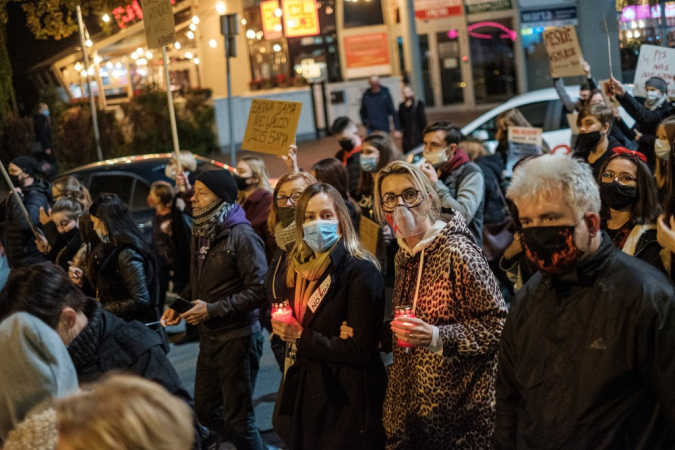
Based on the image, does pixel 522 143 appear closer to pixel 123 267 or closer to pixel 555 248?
pixel 123 267

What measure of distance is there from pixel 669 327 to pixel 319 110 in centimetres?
2306

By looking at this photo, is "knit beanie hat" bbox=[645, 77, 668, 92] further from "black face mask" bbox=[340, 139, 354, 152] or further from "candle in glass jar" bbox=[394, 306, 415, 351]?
"candle in glass jar" bbox=[394, 306, 415, 351]

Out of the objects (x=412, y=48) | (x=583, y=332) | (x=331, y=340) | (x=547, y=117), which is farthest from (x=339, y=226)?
(x=412, y=48)

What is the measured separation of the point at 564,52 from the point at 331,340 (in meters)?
6.77

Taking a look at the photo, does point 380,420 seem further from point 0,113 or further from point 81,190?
point 0,113

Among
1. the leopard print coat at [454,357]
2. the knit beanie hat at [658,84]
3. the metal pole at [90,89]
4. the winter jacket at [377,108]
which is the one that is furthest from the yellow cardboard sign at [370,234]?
the winter jacket at [377,108]

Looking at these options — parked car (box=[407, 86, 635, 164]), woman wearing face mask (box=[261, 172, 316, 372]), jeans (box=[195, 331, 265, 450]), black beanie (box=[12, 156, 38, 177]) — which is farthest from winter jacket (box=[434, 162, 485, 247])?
parked car (box=[407, 86, 635, 164])

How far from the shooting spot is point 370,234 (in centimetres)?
618

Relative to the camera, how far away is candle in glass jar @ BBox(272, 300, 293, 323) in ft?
13.8

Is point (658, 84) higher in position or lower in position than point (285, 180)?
higher

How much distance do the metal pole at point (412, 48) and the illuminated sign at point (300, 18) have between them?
302 cm

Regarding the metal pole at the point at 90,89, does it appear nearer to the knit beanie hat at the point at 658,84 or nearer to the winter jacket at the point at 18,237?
the winter jacket at the point at 18,237

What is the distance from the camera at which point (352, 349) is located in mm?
4098

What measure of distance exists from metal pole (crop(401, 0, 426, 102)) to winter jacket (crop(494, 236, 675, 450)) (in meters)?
24.1
